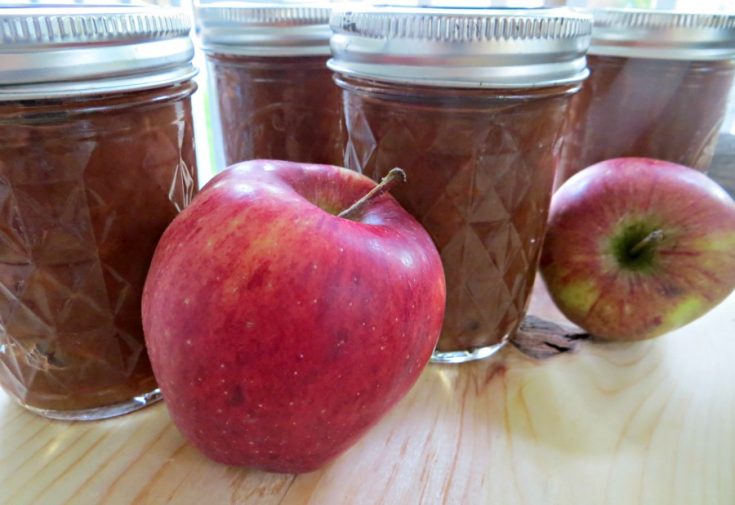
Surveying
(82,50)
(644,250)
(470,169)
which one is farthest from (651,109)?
(82,50)

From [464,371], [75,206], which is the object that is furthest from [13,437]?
[464,371]

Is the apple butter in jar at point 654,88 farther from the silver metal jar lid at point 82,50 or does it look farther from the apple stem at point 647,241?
the silver metal jar lid at point 82,50

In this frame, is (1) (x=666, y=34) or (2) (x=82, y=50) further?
(1) (x=666, y=34)

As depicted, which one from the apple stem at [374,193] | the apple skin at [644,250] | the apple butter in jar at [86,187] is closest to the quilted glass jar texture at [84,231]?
the apple butter in jar at [86,187]

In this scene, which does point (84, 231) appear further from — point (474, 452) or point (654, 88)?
point (654, 88)

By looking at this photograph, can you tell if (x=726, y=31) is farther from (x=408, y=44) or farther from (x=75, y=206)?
(x=75, y=206)
